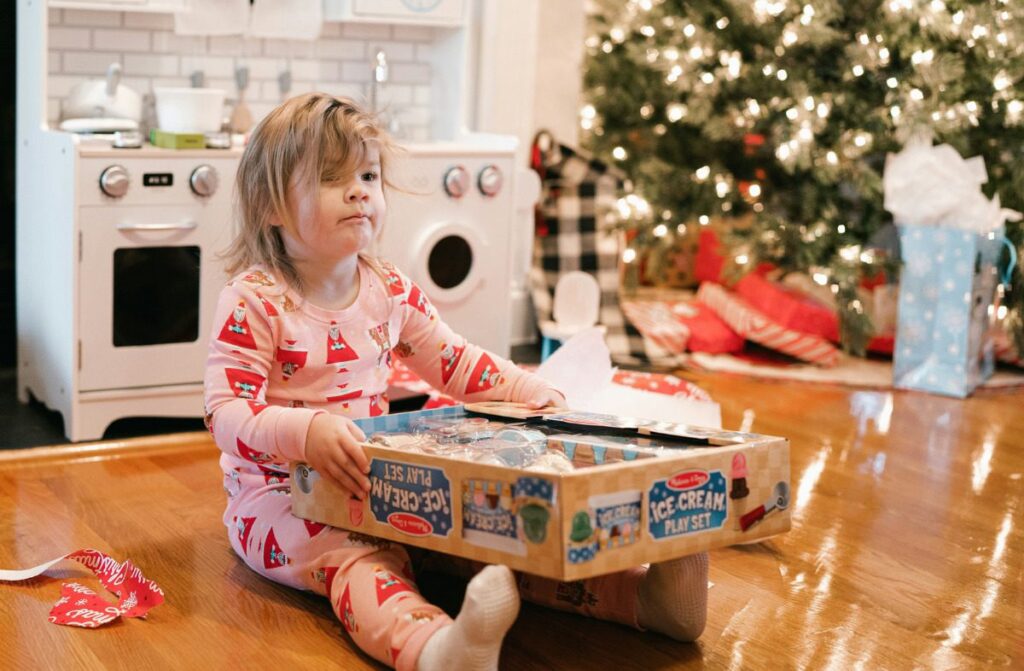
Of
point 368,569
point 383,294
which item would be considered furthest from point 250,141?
point 368,569

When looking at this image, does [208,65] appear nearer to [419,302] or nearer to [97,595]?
[419,302]

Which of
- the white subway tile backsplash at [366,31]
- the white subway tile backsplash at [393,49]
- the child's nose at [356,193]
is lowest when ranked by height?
the child's nose at [356,193]

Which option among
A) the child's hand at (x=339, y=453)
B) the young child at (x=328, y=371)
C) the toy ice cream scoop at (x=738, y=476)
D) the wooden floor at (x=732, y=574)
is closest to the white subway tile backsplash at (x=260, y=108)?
the wooden floor at (x=732, y=574)

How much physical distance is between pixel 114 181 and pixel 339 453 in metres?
1.21

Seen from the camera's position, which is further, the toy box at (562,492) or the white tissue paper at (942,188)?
the white tissue paper at (942,188)

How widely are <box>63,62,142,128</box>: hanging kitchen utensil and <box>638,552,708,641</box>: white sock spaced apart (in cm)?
172

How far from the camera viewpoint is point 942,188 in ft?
10.7

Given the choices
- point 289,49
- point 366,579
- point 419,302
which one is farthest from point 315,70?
point 366,579

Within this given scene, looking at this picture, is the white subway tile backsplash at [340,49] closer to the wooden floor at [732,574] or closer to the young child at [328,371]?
the wooden floor at [732,574]

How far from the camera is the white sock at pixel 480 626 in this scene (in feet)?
4.54

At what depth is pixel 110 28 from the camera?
2980 millimetres

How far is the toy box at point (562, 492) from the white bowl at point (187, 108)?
4.28 feet

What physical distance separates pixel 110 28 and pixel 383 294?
1.46 m

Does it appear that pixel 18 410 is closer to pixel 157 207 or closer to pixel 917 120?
pixel 157 207
